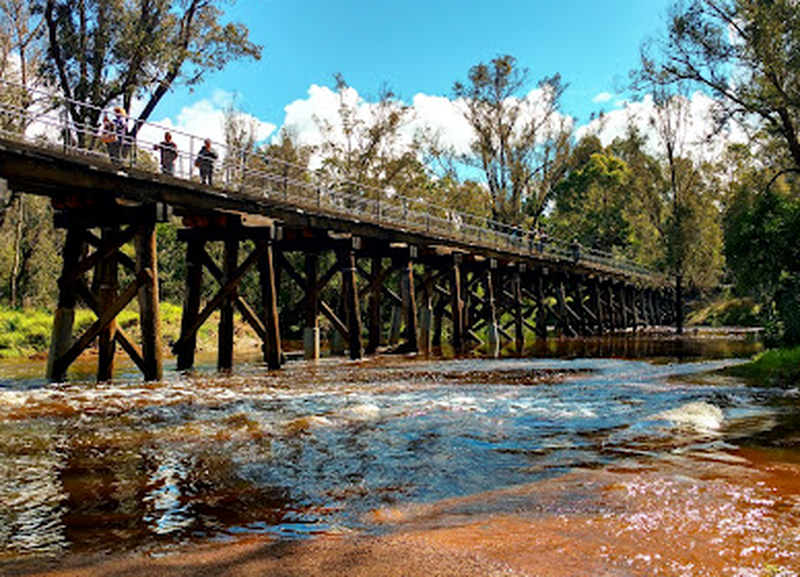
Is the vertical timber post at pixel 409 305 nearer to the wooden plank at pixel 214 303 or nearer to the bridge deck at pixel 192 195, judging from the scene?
the bridge deck at pixel 192 195

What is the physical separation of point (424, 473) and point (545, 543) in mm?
1851

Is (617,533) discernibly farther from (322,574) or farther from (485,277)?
(485,277)

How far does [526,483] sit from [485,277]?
22098mm

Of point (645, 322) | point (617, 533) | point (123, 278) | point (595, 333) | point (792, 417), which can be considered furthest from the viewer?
point (645, 322)

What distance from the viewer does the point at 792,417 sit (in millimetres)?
7594

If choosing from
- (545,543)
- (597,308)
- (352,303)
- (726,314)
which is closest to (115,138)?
(352,303)

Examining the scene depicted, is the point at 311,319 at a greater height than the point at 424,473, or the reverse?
the point at 311,319

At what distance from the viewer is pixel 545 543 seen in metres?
3.31

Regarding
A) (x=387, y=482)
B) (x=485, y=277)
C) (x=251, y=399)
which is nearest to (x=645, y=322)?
(x=485, y=277)

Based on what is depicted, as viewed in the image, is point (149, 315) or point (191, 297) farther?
point (191, 297)

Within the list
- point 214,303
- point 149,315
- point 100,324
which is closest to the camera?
point 100,324

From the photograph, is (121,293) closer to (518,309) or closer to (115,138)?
(115,138)

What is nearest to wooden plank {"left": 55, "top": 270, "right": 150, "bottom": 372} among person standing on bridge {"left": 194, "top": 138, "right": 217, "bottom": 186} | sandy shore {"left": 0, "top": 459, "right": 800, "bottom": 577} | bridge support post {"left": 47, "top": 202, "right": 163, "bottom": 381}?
bridge support post {"left": 47, "top": 202, "right": 163, "bottom": 381}

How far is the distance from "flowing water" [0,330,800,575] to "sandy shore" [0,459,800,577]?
0.06 feet
